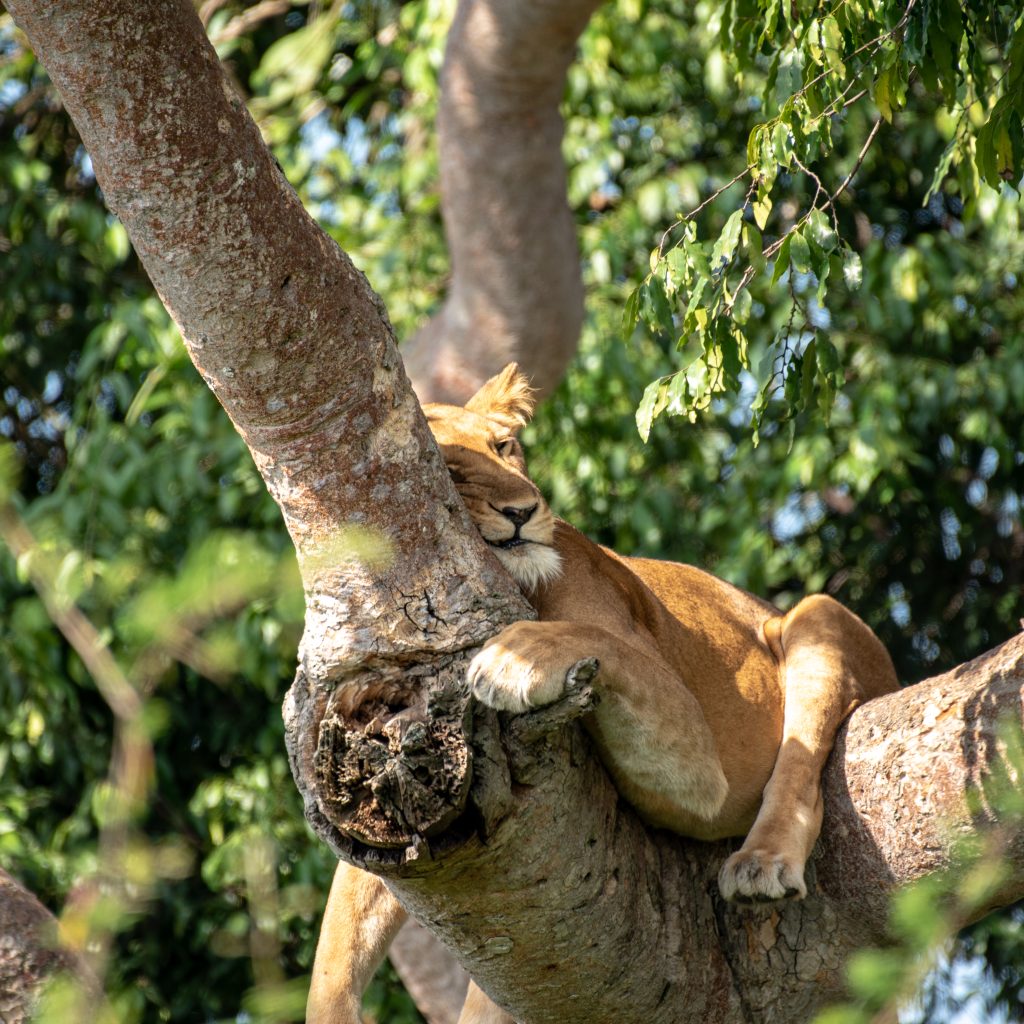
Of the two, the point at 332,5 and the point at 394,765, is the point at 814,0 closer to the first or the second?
the point at 394,765

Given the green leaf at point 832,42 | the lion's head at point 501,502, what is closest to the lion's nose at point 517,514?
the lion's head at point 501,502

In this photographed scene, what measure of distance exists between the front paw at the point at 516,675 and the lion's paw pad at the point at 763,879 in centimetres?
75

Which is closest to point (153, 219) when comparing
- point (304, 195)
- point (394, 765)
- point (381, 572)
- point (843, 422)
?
point (381, 572)

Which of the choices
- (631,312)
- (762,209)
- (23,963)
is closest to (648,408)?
(631,312)

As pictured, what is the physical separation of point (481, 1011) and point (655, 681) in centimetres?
121

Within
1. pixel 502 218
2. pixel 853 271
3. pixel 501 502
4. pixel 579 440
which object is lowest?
pixel 579 440

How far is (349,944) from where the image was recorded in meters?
3.68

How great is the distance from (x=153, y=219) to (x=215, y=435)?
395 cm

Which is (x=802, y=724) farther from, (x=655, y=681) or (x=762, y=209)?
(x=762, y=209)

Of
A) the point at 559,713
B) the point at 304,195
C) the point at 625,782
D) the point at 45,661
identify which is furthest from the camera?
the point at 304,195

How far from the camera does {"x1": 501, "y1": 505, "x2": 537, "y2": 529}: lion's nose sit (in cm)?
329

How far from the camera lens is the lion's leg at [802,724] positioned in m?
3.21

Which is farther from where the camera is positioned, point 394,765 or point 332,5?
point 332,5

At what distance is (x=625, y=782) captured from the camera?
10.2ft
